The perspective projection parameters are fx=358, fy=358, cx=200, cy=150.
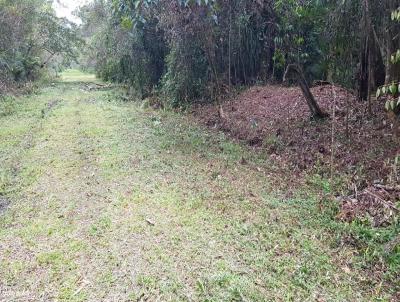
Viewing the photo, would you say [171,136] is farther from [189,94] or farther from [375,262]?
[375,262]

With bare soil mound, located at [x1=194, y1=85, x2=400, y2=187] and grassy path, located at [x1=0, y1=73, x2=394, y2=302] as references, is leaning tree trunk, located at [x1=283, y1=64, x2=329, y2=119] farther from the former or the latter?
grassy path, located at [x1=0, y1=73, x2=394, y2=302]

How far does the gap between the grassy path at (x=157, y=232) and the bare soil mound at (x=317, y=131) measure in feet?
1.99

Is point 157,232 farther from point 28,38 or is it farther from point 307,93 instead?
point 28,38

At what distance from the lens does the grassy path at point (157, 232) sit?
7.94 ft

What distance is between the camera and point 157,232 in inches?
121

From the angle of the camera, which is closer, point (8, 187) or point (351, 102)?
point (8, 187)

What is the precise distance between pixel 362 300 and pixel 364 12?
364cm

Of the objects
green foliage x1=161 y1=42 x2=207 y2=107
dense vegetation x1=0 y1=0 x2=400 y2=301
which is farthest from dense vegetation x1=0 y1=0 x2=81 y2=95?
green foliage x1=161 y1=42 x2=207 y2=107

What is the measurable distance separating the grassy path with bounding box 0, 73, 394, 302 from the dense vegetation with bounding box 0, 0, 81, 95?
26.7 feet

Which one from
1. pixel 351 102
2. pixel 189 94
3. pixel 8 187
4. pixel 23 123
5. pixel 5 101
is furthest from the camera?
pixel 5 101

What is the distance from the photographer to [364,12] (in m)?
4.52

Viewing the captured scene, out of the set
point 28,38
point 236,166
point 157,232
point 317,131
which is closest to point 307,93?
point 317,131

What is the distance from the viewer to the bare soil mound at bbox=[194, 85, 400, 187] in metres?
4.20

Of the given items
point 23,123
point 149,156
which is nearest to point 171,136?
point 149,156
